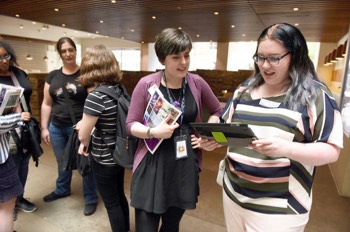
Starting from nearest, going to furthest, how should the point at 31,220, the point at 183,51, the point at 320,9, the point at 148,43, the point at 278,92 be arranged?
1. the point at 278,92
2. the point at 183,51
3. the point at 31,220
4. the point at 320,9
5. the point at 148,43

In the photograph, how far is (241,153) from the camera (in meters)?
1.06

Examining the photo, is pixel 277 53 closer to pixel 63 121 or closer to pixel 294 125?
pixel 294 125

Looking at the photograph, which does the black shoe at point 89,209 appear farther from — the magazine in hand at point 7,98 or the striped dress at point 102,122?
the magazine in hand at point 7,98

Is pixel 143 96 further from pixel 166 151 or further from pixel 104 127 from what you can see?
pixel 104 127

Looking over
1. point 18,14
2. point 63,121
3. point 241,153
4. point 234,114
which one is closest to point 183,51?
point 234,114

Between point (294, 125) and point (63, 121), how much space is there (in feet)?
6.56

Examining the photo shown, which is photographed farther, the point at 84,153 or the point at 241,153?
the point at 84,153

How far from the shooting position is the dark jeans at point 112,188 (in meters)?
1.66

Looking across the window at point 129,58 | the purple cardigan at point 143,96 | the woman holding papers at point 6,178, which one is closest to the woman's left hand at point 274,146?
the purple cardigan at point 143,96


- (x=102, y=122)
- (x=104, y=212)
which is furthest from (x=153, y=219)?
(x=104, y=212)

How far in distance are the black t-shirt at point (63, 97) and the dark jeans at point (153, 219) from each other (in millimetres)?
1230

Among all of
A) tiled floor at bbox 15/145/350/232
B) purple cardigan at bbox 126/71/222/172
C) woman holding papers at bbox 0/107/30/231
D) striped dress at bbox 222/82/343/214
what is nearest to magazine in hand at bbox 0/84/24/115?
woman holding papers at bbox 0/107/30/231

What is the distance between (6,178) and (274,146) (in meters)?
1.47

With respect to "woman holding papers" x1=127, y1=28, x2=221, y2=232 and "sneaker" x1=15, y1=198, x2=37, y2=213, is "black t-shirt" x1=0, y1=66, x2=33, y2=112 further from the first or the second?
"woman holding papers" x1=127, y1=28, x2=221, y2=232
